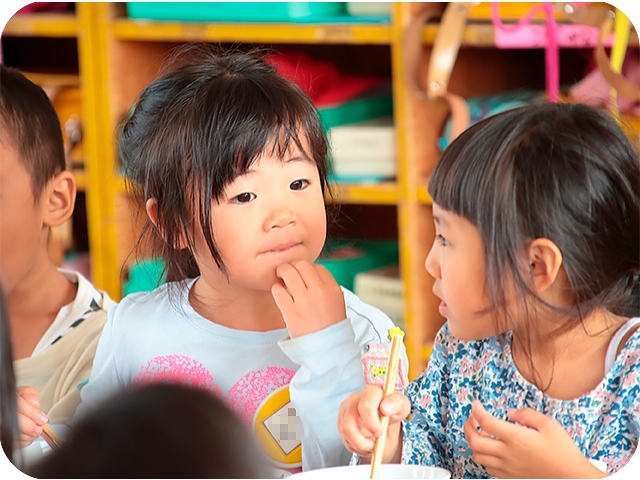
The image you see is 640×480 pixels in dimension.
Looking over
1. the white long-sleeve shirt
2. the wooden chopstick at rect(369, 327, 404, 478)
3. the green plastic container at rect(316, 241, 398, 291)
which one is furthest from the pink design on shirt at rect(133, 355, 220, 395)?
the green plastic container at rect(316, 241, 398, 291)

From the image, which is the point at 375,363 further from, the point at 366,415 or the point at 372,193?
the point at 372,193

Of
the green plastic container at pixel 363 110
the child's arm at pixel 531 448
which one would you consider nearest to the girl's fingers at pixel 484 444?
the child's arm at pixel 531 448

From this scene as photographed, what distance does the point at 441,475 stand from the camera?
0.53m

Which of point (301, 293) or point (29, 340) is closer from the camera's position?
point (301, 293)

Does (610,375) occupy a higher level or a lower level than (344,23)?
lower

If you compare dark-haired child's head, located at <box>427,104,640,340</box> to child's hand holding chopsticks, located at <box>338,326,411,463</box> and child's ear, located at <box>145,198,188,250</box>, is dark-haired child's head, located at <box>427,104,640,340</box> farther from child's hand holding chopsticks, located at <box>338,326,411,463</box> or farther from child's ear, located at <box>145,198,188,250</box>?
child's ear, located at <box>145,198,188,250</box>

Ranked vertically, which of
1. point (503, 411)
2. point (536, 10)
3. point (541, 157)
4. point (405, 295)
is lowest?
point (405, 295)

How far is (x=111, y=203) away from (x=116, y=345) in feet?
2.99

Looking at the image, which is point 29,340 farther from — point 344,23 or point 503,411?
point 344,23

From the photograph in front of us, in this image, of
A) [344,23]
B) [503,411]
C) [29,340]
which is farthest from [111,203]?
[503,411]

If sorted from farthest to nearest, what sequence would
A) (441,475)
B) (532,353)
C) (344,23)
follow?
(344,23), (532,353), (441,475)

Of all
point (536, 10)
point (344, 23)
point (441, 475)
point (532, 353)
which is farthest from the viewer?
point (344, 23)

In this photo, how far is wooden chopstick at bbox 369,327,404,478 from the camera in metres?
0.53

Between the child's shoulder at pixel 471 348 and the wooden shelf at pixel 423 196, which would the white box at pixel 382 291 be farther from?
the child's shoulder at pixel 471 348
